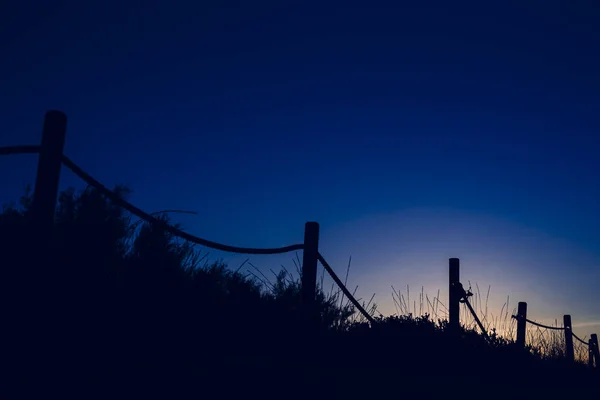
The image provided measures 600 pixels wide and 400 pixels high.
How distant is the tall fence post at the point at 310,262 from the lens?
23.4 feet

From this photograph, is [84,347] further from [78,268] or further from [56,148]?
[56,148]

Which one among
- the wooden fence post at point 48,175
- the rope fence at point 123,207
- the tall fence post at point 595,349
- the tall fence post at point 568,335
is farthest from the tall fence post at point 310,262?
the tall fence post at point 595,349

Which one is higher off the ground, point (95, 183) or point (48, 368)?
point (95, 183)

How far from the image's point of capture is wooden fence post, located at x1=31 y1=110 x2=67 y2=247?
13.3 feet

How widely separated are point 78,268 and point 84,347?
966 millimetres

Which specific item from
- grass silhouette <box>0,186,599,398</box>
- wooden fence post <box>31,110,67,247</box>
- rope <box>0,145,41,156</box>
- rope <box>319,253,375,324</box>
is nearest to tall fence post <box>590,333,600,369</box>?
grass silhouette <box>0,186,599,398</box>

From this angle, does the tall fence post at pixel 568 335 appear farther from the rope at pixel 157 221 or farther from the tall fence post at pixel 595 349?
the rope at pixel 157 221

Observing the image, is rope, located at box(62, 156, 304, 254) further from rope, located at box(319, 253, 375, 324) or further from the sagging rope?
the sagging rope

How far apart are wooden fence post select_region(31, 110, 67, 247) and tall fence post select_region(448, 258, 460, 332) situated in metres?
7.19

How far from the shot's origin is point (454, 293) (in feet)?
32.8

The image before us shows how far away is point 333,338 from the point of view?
6.18m

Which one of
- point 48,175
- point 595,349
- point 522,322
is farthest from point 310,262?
point 595,349

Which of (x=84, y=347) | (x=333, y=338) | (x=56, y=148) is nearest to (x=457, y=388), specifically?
(x=333, y=338)

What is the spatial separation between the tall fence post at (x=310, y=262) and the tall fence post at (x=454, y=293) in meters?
3.35
